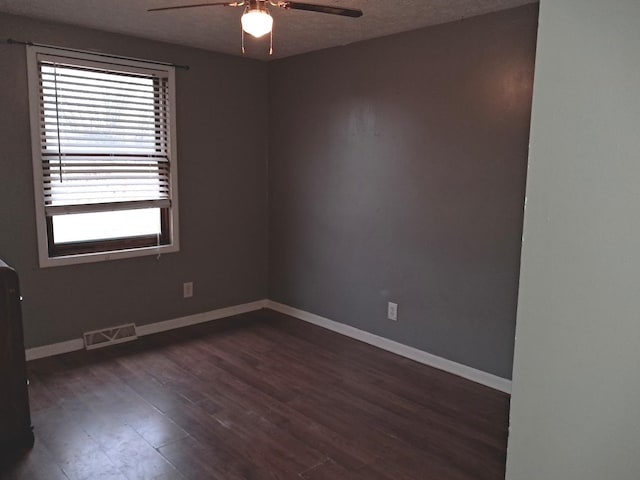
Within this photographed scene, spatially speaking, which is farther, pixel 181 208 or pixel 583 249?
pixel 181 208

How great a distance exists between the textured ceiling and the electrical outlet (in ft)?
6.33

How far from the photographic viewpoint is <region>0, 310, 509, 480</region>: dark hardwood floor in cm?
232

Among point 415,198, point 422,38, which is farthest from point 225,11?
point 415,198

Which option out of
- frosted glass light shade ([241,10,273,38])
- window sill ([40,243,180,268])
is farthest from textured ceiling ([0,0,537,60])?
window sill ([40,243,180,268])

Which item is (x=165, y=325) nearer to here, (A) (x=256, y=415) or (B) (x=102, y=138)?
(B) (x=102, y=138)

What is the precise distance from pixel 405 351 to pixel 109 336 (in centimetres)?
221

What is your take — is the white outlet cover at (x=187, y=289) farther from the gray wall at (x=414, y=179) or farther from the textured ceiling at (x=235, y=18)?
the textured ceiling at (x=235, y=18)

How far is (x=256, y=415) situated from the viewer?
2.78 metres

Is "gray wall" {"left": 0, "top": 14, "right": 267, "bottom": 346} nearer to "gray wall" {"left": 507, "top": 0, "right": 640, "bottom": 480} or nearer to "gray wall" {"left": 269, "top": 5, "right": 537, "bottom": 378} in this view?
"gray wall" {"left": 269, "top": 5, "right": 537, "bottom": 378}

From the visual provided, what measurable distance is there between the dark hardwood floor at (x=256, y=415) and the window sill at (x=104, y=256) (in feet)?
2.15

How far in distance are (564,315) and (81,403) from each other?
2.88 m

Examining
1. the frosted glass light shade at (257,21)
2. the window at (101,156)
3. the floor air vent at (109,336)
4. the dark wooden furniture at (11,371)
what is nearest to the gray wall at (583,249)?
the frosted glass light shade at (257,21)

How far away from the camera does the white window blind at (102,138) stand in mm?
3395

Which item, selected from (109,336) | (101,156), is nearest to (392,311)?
(109,336)
